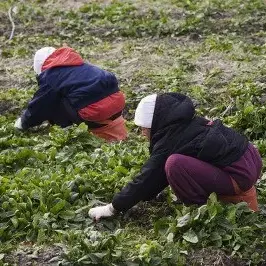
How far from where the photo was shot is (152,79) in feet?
28.8

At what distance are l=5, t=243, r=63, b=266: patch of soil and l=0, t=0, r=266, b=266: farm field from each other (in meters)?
0.01

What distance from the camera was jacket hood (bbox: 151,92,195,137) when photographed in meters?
4.98

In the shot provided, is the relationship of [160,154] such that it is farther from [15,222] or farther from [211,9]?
[211,9]

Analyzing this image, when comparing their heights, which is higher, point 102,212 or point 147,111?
point 147,111

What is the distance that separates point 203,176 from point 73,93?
8.07 feet

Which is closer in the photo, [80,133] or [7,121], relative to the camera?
[80,133]

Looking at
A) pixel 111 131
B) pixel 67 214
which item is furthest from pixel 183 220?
pixel 111 131

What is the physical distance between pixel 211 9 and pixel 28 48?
320 cm

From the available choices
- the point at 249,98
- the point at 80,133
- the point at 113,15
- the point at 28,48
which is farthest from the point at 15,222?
the point at 113,15

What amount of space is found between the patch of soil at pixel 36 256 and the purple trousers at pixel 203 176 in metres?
0.94

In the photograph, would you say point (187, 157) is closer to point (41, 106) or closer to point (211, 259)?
point (211, 259)

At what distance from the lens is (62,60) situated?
7.21m

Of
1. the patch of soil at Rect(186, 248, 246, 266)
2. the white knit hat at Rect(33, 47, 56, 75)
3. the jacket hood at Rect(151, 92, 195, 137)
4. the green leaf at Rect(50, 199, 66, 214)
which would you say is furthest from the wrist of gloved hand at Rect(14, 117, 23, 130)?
the patch of soil at Rect(186, 248, 246, 266)

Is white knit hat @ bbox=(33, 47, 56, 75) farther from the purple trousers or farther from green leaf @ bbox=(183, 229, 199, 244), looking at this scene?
green leaf @ bbox=(183, 229, 199, 244)
